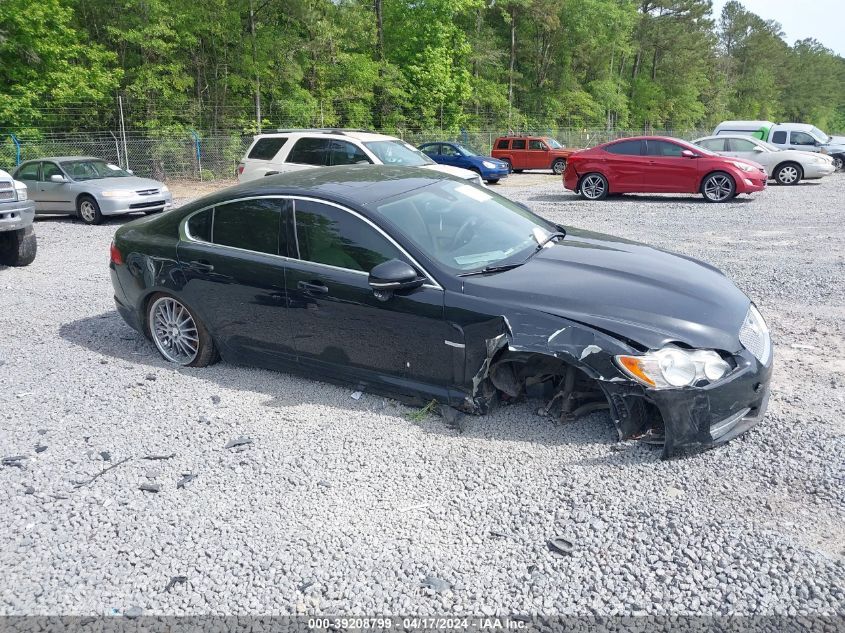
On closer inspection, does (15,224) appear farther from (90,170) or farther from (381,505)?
(381,505)

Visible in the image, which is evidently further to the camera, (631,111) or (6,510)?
(631,111)

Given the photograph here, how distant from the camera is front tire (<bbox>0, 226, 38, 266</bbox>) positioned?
375 inches

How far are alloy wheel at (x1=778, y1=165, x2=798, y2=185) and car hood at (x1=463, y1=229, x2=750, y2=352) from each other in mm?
17640

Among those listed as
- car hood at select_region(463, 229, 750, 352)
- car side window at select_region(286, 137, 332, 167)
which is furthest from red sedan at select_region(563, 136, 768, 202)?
car hood at select_region(463, 229, 750, 352)

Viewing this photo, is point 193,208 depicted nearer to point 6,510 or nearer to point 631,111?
point 6,510

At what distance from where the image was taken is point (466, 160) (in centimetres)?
2695

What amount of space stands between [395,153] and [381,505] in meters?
10.7

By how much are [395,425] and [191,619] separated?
1804 mm

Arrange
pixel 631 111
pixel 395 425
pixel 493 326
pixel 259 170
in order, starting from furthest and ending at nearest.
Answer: pixel 631 111 → pixel 259 170 → pixel 395 425 → pixel 493 326

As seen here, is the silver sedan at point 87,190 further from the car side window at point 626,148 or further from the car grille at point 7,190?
the car side window at point 626,148

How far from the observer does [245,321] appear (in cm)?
492

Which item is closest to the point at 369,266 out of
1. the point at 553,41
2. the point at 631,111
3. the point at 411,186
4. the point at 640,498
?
the point at 411,186

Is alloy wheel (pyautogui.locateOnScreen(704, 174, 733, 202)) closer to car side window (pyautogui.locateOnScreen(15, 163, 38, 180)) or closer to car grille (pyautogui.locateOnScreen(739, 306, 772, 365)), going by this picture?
car grille (pyautogui.locateOnScreen(739, 306, 772, 365))

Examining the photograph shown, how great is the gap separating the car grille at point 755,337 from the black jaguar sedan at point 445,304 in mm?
16
